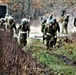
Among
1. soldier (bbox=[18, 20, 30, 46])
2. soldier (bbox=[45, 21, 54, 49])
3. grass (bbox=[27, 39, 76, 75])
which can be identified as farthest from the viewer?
soldier (bbox=[45, 21, 54, 49])

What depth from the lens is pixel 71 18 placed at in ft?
157

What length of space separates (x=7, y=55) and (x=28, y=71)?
5.01ft

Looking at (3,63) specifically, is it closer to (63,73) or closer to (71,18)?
(63,73)

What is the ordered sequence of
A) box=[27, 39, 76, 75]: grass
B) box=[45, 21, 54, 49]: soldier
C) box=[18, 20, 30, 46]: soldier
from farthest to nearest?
box=[45, 21, 54, 49]: soldier
box=[18, 20, 30, 46]: soldier
box=[27, 39, 76, 75]: grass

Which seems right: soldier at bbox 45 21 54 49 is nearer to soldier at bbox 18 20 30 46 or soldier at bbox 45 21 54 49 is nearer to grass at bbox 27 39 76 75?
grass at bbox 27 39 76 75

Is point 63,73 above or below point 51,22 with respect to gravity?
below

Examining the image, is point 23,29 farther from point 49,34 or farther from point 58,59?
point 58,59

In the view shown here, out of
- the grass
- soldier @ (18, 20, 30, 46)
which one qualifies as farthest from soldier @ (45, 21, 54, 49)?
soldier @ (18, 20, 30, 46)

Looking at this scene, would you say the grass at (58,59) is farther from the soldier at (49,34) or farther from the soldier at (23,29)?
the soldier at (23,29)

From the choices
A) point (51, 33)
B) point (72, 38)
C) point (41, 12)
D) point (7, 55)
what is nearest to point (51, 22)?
point (51, 33)

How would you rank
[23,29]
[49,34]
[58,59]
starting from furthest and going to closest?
[49,34], [23,29], [58,59]

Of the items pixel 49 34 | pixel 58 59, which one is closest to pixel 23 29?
pixel 49 34

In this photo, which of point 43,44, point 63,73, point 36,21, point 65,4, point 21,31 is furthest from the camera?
point 65,4

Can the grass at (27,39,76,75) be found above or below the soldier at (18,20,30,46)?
below
